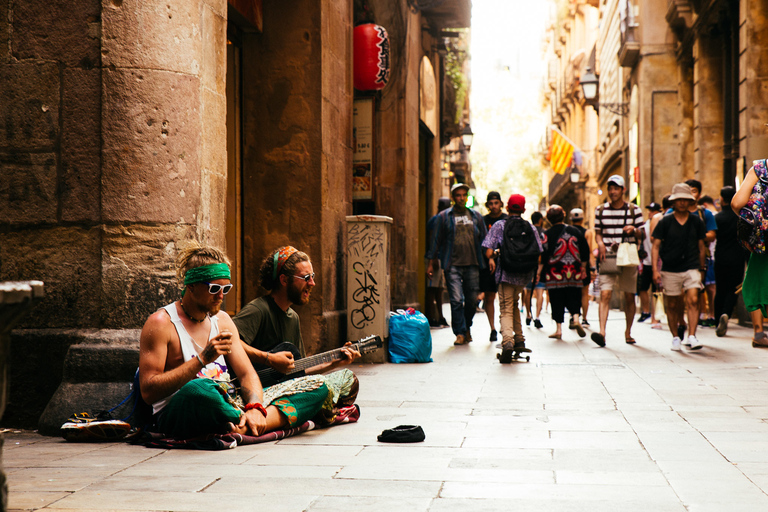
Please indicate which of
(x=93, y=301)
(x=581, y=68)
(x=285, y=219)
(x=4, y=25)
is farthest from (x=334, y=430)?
(x=581, y=68)

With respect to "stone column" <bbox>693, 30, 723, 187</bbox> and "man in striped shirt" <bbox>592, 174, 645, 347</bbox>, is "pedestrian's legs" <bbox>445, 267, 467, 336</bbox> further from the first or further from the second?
"stone column" <bbox>693, 30, 723, 187</bbox>

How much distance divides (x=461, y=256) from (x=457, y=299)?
21.4 inches

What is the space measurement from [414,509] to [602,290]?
8288mm

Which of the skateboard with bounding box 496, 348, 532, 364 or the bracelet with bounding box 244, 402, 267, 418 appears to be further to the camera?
the skateboard with bounding box 496, 348, 532, 364

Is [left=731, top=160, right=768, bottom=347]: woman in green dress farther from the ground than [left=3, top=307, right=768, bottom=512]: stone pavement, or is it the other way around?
[left=731, top=160, right=768, bottom=347]: woman in green dress

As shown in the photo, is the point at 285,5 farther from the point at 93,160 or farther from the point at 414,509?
the point at 414,509

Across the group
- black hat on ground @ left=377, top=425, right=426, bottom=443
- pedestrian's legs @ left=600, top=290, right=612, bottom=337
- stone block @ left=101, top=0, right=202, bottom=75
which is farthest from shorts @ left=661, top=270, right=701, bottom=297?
stone block @ left=101, top=0, right=202, bottom=75

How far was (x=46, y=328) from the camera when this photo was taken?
566 centimetres

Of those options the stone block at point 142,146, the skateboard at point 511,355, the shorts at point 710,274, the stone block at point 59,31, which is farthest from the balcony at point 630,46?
the stone block at point 59,31

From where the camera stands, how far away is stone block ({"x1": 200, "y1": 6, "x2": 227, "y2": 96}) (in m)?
6.05

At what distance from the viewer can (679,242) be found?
9.97m

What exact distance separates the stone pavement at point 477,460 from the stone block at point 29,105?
72.5 inches

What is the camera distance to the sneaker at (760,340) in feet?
32.6

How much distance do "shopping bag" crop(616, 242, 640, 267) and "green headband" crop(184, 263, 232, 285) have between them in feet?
24.3
